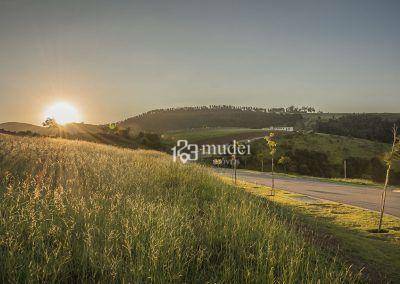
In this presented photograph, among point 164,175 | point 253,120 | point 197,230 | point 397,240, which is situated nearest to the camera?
point 197,230

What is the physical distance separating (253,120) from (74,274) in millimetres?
170853

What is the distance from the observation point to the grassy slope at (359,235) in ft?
23.2

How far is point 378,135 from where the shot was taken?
101 m

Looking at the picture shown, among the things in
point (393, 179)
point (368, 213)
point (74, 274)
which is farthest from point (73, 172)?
point (393, 179)

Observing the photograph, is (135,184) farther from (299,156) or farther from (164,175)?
(299,156)

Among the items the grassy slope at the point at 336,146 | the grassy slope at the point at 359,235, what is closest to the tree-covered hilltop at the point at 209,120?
the grassy slope at the point at 336,146

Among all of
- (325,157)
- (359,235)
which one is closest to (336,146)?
(325,157)

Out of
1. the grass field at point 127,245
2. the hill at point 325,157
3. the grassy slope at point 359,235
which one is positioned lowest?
the hill at point 325,157

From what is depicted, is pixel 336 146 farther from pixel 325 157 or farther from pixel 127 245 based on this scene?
pixel 127 245

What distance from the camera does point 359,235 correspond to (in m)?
9.55

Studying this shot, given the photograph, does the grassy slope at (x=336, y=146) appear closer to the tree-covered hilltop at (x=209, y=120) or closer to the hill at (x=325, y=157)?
the hill at (x=325, y=157)

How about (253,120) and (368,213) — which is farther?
(253,120)

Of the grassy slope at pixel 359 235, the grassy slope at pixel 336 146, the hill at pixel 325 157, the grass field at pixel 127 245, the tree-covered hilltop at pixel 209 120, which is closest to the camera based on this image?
the grass field at pixel 127 245

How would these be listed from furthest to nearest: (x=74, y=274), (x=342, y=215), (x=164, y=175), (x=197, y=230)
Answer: (x=342, y=215), (x=164, y=175), (x=197, y=230), (x=74, y=274)
